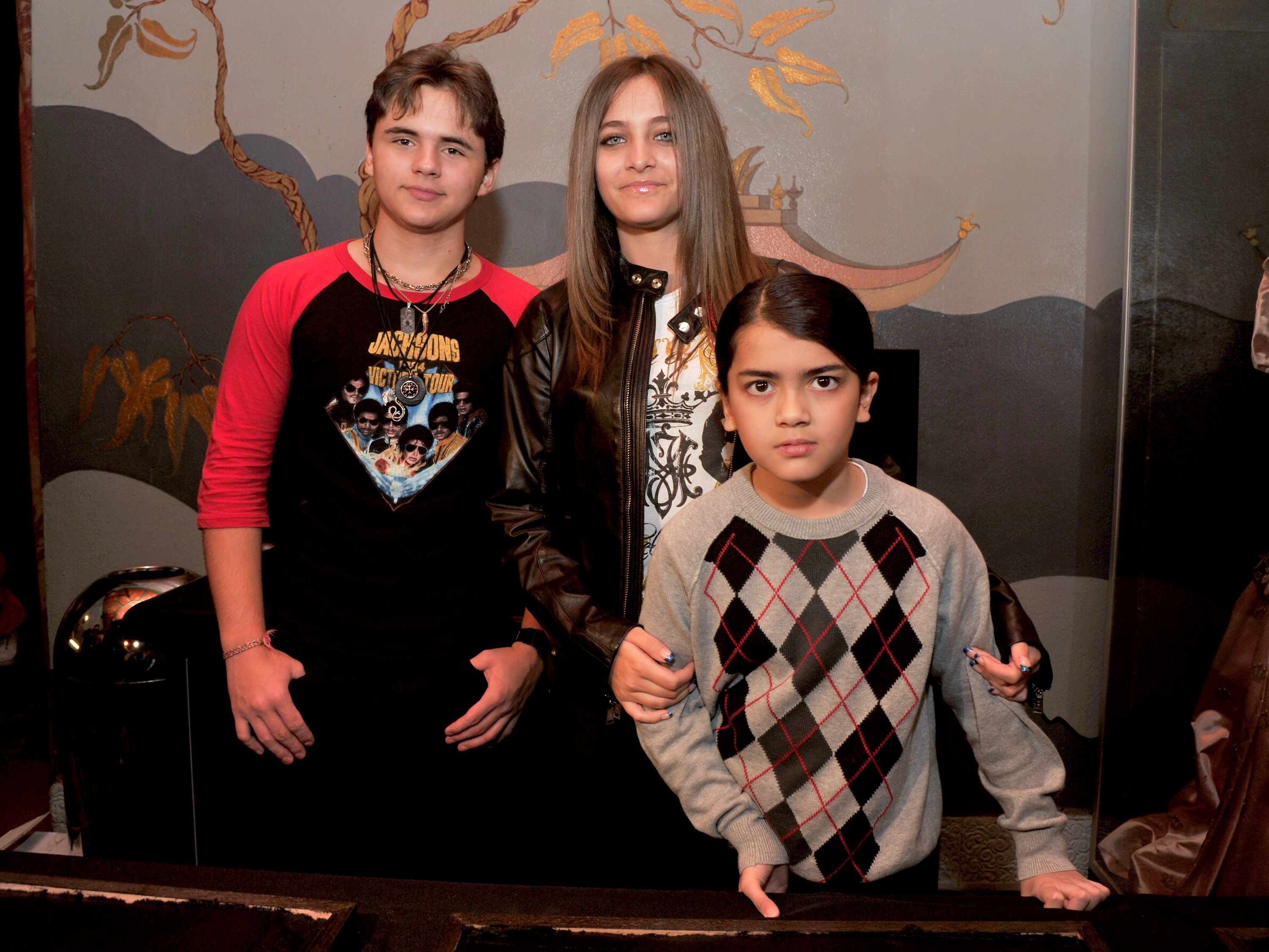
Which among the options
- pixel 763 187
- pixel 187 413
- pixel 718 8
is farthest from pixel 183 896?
pixel 718 8

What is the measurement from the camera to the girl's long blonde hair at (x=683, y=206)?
1477mm

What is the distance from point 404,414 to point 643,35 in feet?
5.23

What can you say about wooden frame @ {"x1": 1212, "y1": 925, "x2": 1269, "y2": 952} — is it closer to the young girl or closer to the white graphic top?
the young girl

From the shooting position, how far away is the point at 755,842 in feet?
3.59

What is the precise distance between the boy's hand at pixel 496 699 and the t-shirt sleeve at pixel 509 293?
61 centimetres

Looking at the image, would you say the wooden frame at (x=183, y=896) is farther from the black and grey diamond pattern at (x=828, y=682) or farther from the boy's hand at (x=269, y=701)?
the boy's hand at (x=269, y=701)

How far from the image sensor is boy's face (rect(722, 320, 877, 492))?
42.6 inches

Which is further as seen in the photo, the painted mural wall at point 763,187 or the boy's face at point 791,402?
the painted mural wall at point 763,187

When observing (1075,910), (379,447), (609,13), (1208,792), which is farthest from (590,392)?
(1208,792)

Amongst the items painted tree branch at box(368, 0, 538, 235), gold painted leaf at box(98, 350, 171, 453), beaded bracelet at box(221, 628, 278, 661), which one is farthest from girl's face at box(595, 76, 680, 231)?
gold painted leaf at box(98, 350, 171, 453)

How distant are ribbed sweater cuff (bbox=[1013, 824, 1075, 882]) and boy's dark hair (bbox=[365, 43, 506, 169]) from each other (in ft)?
4.66

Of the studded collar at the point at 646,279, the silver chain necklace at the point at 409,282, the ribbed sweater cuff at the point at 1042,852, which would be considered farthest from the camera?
the silver chain necklace at the point at 409,282

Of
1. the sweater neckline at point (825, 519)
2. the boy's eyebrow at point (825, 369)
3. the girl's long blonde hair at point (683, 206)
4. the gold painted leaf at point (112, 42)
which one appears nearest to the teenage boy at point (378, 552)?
the girl's long blonde hair at point (683, 206)

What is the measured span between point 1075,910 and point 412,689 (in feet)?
3.54
